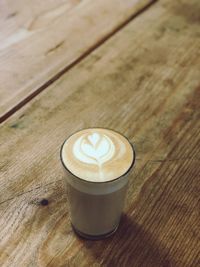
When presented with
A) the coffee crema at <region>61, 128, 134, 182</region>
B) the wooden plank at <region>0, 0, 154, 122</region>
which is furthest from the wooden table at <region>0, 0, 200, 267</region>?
the coffee crema at <region>61, 128, 134, 182</region>

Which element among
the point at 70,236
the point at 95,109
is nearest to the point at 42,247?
the point at 70,236

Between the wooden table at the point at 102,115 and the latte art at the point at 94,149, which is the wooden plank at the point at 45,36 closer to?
the wooden table at the point at 102,115

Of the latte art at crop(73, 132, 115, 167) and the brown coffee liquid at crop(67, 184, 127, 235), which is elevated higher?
the latte art at crop(73, 132, 115, 167)

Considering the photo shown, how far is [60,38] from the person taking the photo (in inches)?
39.7

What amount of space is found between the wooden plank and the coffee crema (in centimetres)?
28

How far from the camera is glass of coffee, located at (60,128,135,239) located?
1.66 ft

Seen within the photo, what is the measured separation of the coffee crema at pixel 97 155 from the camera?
0.51 metres

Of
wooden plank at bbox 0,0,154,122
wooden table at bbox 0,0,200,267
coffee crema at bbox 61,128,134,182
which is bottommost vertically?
wooden table at bbox 0,0,200,267

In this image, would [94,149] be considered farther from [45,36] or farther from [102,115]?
[45,36]

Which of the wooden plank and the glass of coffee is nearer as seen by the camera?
the glass of coffee

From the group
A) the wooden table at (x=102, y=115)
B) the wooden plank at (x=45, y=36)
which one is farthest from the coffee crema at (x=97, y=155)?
the wooden plank at (x=45, y=36)

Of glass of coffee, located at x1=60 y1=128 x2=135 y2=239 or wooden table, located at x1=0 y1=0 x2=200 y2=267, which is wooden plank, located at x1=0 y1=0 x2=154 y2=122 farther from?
glass of coffee, located at x1=60 y1=128 x2=135 y2=239

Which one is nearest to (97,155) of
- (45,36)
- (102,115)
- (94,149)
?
(94,149)

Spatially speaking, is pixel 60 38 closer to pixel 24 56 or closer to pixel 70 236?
pixel 24 56
